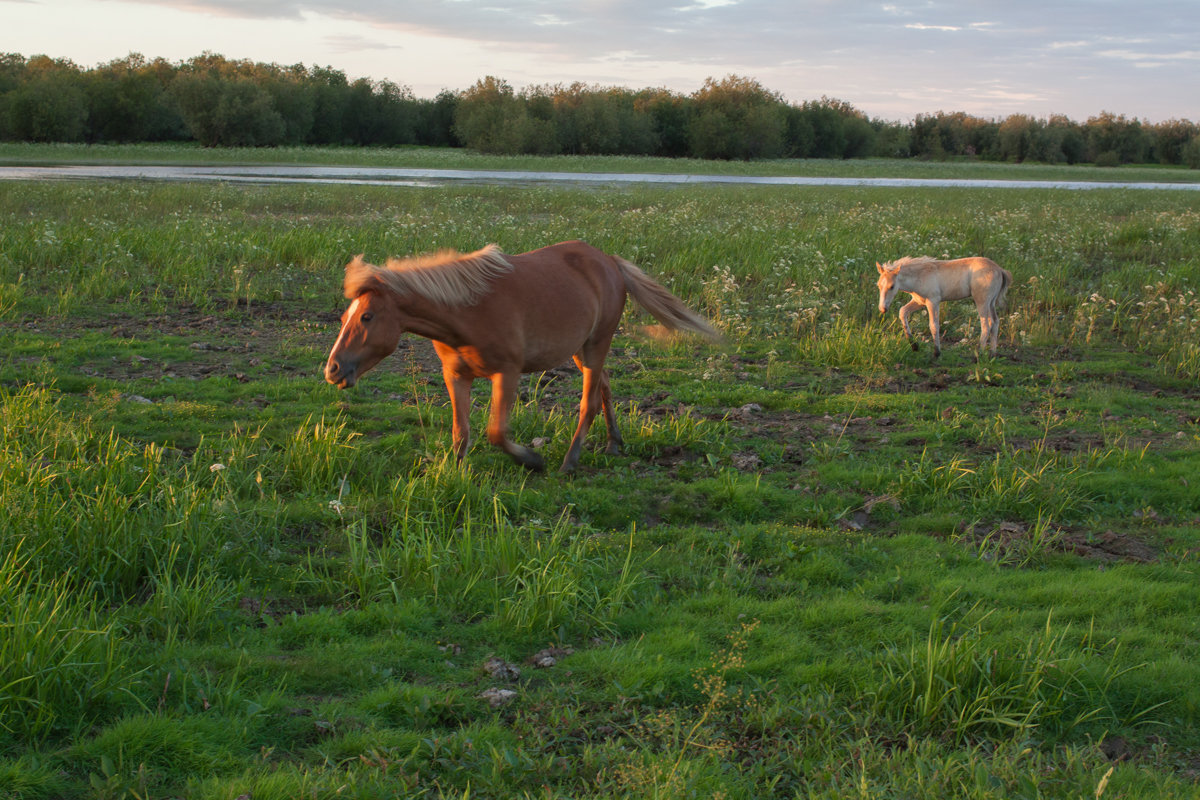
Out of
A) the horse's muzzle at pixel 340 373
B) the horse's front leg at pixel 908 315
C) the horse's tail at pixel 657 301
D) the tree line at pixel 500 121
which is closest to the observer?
the horse's muzzle at pixel 340 373

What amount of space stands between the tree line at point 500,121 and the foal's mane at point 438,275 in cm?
6963

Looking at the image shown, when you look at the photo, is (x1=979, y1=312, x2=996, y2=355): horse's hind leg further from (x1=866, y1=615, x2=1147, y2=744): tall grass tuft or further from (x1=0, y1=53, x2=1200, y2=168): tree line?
(x1=0, y1=53, x2=1200, y2=168): tree line

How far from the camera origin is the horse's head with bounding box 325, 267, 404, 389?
5.81 meters

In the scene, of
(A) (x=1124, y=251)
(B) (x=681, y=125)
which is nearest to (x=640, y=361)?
(A) (x=1124, y=251)

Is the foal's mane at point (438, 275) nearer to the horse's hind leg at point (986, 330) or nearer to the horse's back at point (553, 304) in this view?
the horse's back at point (553, 304)

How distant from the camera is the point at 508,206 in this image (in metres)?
25.1

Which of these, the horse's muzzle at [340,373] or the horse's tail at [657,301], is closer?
the horse's muzzle at [340,373]

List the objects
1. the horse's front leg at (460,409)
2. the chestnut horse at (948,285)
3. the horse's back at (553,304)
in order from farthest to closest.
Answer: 1. the chestnut horse at (948,285)
2. the horse's front leg at (460,409)
3. the horse's back at (553,304)

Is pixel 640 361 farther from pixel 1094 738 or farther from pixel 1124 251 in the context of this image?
pixel 1124 251

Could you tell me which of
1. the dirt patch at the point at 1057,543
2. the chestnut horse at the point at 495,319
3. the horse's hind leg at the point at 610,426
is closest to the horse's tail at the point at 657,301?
the chestnut horse at the point at 495,319

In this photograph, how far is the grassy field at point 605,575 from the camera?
3.50m

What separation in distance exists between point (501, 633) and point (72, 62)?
93500 mm

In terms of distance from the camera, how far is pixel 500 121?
7656 cm

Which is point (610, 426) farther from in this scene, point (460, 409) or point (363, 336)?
point (363, 336)
